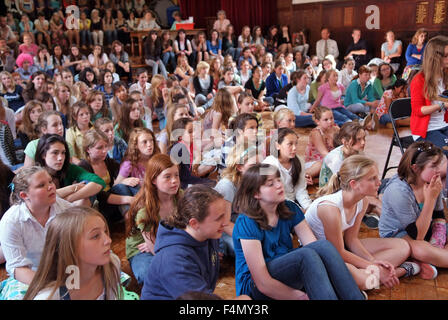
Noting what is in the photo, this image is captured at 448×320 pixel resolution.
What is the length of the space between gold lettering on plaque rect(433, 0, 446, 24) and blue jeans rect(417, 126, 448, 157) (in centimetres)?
574

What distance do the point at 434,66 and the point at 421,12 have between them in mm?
6086

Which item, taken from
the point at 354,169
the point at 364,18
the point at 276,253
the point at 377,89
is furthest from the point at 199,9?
the point at 276,253

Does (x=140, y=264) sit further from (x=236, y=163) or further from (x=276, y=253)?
(x=236, y=163)

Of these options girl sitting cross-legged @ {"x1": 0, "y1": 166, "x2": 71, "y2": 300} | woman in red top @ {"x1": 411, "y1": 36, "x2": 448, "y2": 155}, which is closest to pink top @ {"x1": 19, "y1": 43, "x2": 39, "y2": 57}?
girl sitting cross-legged @ {"x1": 0, "y1": 166, "x2": 71, "y2": 300}

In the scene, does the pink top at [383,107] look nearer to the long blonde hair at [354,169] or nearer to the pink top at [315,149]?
the pink top at [315,149]

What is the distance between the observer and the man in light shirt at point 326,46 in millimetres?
8898

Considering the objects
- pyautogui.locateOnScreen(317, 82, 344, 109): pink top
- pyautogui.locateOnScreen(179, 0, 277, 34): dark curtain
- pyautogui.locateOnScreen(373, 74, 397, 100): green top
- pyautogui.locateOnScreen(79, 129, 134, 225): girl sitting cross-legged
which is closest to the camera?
pyautogui.locateOnScreen(79, 129, 134, 225): girl sitting cross-legged

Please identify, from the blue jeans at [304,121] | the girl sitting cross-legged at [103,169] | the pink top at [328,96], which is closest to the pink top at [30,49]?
the blue jeans at [304,121]

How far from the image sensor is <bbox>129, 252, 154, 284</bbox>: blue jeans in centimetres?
202

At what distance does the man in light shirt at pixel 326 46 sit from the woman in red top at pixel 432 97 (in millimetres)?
6187

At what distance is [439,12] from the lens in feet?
25.3

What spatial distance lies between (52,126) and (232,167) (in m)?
1.34

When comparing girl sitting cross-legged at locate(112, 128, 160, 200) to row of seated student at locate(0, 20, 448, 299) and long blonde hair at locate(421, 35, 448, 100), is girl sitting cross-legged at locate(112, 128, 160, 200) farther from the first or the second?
long blonde hair at locate(421, 35, 448, 100)

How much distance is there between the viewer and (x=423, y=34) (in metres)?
7.24
